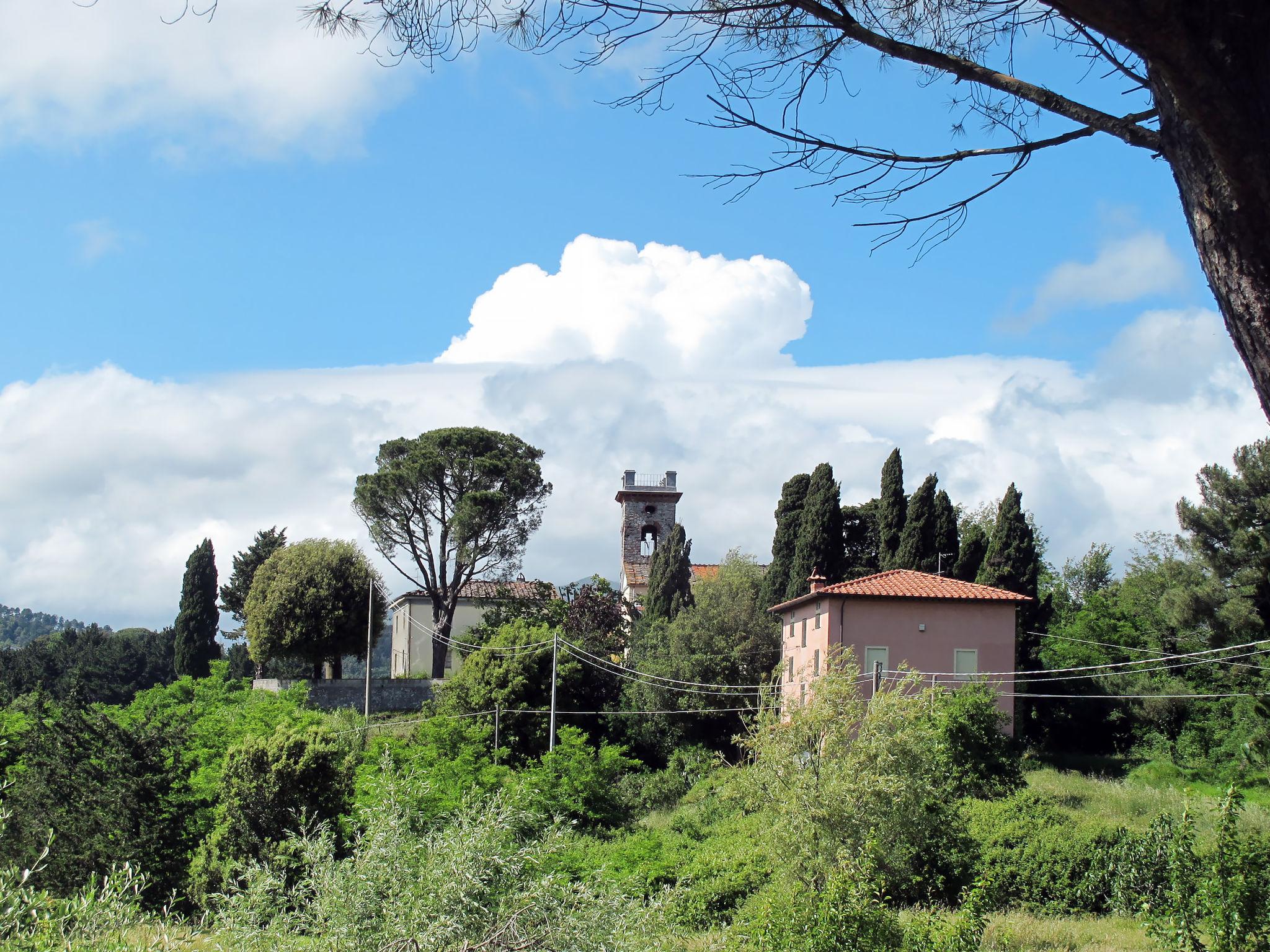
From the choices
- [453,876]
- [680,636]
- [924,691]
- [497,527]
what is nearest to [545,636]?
[680,636]

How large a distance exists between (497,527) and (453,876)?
3823 cm

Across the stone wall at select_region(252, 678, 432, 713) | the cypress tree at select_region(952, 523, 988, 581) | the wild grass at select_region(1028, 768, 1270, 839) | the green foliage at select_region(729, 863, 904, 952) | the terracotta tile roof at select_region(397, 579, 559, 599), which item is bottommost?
the wild grass at select_region(1028, 768, 1270, 839)

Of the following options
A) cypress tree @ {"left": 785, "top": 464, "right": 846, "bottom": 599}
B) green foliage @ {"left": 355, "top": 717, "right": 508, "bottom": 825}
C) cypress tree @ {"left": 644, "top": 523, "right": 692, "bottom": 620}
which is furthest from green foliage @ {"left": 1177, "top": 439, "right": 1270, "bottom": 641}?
Result: green foliage @ {"left": 355, "top": 717, "right": 508, "bottom": 825}

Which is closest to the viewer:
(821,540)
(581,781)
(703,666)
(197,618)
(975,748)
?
(975,748)

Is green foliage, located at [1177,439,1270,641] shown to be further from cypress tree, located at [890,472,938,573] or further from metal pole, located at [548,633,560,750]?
metal pole, located at [548,633,560,750]

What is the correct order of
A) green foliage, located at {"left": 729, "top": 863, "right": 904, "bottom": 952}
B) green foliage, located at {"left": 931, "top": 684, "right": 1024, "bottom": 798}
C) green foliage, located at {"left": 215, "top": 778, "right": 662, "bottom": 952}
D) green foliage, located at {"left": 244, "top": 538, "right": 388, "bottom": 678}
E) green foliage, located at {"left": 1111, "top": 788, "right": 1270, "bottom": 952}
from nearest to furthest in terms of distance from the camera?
green foliage, located at {"left": 215, "top": 778, "right": 662, "bottom": 952} < green foliage, located at {"left": 1111, "top": 788, "right": 1270, "bottom": 952} < green foliage, located at {"left": 729, "top": 863, "right": 904, "bottom": 952} < green foliage, located at {"left": 931, "top": 684, "right": 1024, "bottom": 798} < green foliage, located at {"left": 244, "top": 538, "right": 388, "bottom": 678}

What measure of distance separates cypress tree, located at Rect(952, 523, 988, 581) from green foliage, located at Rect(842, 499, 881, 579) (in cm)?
454

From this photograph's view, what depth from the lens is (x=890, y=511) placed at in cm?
4188

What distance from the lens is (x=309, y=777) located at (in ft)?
85.7

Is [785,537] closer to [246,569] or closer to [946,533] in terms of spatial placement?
[946,533]

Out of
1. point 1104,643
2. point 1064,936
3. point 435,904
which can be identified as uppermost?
point 1104,643

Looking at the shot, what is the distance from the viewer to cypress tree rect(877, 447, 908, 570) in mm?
41469


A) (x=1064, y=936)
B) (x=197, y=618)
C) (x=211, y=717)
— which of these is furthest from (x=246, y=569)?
(x=1064, y=936)

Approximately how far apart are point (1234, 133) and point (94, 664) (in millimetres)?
64157
